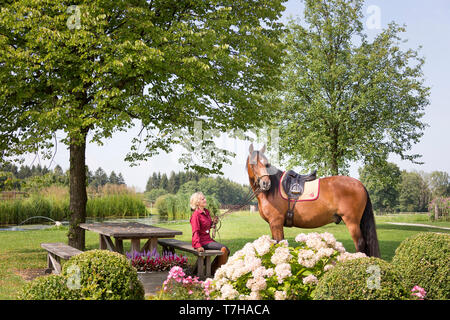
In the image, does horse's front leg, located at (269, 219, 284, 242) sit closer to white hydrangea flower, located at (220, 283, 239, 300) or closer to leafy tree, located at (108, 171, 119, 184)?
white hydrangea flower, located at (220, 283, 239, 300)

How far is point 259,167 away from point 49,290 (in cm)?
508

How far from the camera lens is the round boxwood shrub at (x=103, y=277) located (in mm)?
4809

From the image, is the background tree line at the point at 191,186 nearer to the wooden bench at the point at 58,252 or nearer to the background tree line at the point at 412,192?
the wooden bench at the point at 58,252

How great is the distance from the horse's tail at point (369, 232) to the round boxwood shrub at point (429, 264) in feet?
6.30

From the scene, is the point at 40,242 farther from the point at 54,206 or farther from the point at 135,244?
the point at 135,244

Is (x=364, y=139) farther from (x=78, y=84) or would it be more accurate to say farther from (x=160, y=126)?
(x=78, y=84)

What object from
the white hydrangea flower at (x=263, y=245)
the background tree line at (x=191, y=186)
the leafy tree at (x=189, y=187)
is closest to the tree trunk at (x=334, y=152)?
the background tree line at (x=191, y=186)

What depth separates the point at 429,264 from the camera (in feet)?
20.6

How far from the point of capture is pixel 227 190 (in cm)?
1712

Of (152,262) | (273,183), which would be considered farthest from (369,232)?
(152,262)

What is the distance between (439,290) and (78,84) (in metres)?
10.2

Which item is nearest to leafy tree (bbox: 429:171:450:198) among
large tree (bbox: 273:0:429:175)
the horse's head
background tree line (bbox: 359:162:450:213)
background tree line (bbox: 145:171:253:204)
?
background tree line (bbox: 359:162:450:213)

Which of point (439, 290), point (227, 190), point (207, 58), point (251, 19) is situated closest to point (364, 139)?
point (227, 190)

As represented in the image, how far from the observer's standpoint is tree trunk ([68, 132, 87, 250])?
12.9 meters
